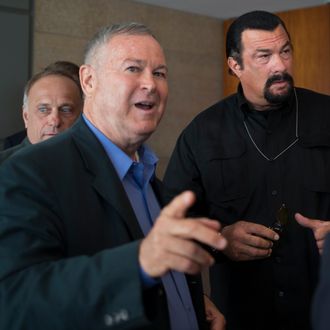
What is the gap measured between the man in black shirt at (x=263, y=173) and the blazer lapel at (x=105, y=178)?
0.78 metres

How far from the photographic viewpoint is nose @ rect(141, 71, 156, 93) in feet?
A: 5.16

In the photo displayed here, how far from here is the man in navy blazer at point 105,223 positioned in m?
1.09

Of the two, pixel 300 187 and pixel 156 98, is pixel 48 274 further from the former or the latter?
pixel 300 187

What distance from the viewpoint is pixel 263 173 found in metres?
2.35

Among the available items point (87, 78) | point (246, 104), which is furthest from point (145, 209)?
point (246, 104)

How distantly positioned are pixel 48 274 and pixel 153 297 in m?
0.22

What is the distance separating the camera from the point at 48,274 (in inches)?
45.6

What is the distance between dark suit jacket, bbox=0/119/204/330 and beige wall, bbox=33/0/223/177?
127 inches

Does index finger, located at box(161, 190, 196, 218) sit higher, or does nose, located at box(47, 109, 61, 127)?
nose, located at box(47, 109, 61, 127)

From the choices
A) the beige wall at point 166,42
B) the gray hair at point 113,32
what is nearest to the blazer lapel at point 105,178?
the gray hair at point 113,32

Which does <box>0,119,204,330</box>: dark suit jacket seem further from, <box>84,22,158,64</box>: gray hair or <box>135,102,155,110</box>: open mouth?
<box>84,22,158,64</box>: gray hair

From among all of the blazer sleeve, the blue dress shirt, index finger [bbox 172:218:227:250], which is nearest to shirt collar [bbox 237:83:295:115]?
the blue dress shirt

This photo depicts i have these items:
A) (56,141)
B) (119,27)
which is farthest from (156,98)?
(56,141)

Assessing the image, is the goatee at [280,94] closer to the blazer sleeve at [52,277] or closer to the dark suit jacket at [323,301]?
the blazer sleeve at [52,277]
